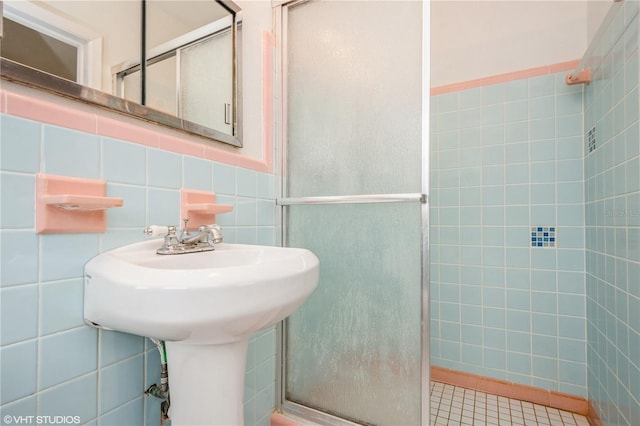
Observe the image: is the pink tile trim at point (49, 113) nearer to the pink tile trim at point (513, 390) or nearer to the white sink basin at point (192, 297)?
the white sink basin at point (192, 297)

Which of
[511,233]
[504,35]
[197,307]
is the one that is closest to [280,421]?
[197,307]

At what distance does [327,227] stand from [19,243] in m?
0.87

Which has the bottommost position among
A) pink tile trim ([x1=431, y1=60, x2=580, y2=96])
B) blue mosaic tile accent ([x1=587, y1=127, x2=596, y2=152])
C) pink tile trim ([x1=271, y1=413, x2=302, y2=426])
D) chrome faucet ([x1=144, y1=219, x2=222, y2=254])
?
pink tile trim ([x1=271, y1=413, x2=302, y2=426])

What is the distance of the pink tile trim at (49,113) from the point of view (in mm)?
586

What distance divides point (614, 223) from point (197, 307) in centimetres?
157

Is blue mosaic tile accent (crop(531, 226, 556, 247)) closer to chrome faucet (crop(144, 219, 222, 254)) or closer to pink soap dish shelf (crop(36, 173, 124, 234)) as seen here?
chrome faucet (crop(144, 219, 222, 254))

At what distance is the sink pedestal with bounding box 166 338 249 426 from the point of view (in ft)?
2.27

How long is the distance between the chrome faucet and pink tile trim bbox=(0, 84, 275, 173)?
0.23m

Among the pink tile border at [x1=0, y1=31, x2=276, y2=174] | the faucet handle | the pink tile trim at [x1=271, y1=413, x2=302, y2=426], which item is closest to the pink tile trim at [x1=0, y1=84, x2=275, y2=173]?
the pink tile border at [x1=0, y1=31, x2=276, y2=174]

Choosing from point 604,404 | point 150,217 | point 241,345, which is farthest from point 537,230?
point 150,217

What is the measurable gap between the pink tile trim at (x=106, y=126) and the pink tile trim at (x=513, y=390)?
1692 millimetres

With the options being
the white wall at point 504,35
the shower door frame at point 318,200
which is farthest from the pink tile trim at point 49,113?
the white wall at point 504,35

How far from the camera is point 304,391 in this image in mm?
1262

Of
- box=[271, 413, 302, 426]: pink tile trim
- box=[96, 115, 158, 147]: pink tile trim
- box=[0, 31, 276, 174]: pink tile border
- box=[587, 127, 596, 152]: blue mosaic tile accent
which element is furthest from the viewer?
box=[587, 127, 596, 152]: blue mosaic tile accent
